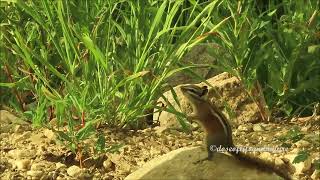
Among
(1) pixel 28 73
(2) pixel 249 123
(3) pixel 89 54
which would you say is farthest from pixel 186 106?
(1) pixel 28 73

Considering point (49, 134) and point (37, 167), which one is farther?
point (49, 134)

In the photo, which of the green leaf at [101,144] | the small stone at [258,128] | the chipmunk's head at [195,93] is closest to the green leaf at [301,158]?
the chipmunk's head at [195,93]

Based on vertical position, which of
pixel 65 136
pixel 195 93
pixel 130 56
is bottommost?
pixel 65 136

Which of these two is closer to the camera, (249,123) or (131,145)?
(131,145)

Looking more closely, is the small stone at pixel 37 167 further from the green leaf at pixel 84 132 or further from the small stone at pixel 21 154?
the green leaf at pixel 84 132

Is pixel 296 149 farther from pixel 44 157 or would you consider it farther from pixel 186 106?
pixel 44 157

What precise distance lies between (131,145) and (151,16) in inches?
38.2

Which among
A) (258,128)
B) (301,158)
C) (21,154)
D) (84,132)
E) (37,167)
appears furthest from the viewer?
(258,128)

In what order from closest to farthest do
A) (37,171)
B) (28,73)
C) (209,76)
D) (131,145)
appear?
(37,171), (131,145), (28,73), (209,76)

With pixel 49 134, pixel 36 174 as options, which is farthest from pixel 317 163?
pixel 49 134

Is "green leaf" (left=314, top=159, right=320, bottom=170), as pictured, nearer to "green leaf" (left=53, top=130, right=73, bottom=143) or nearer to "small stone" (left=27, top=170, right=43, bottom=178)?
"green leaf" (left=53, top=130, right=73, bottom=143)

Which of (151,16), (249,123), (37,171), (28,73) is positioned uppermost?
(151,16)

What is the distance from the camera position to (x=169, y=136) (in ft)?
13.2

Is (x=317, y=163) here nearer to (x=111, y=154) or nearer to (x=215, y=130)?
(x=215, y=130)
